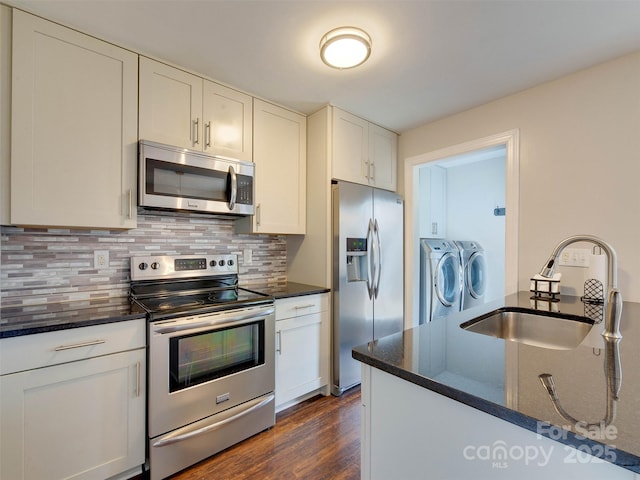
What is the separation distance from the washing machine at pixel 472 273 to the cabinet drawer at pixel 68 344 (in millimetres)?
3376

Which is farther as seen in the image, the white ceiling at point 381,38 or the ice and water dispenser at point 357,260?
the ice and water dispenser at point 357,260

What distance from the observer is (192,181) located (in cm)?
198

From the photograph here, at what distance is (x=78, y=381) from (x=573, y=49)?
310 cm

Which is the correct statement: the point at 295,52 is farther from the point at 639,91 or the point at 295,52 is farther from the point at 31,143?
the point at 639,91

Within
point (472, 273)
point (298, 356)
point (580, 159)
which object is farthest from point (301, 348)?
point (472, 273)

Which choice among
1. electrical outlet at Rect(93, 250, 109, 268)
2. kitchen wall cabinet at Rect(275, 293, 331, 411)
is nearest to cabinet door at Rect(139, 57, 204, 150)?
electrical outlet at Rect(93, 250, 109, 268)

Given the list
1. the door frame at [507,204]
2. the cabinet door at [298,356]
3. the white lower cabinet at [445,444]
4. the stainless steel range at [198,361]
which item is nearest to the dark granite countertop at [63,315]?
the stainless steel range at [198,361]

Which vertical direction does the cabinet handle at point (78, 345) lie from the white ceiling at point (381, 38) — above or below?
below

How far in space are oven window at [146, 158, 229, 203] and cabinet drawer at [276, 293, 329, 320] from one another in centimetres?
84

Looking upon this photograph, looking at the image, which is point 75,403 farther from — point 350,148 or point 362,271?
point 350,148

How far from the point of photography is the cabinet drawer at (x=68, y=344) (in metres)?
1.24

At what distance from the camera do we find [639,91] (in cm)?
175

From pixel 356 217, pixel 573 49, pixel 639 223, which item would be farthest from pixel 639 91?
pixel 356 217

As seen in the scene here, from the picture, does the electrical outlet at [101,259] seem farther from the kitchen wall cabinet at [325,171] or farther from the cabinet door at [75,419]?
the kitchen wall cabinet at [325,171]
